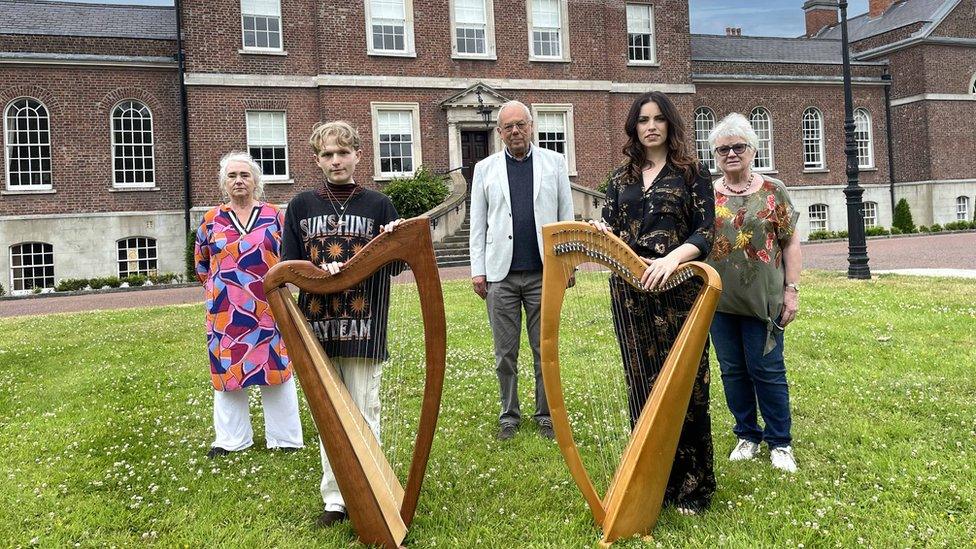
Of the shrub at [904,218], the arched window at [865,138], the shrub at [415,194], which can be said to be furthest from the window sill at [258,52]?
the shrub at [904,218]

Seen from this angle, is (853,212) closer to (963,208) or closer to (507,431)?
(507,431)

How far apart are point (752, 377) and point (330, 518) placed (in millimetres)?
→ 2492

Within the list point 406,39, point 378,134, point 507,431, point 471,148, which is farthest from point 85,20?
point 507,431

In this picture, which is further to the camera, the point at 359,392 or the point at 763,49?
the point at 763,49

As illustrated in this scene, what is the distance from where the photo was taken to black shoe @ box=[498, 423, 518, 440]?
491 cm

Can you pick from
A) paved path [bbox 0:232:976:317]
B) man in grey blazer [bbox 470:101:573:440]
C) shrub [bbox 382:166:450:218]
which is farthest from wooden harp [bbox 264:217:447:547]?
shrub [bbox 382:166:450:218]

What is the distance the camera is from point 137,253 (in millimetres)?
19938

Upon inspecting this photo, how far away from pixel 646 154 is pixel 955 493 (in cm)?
230

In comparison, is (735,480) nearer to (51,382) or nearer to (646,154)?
(646,154)

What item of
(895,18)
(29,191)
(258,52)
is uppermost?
(895,18)

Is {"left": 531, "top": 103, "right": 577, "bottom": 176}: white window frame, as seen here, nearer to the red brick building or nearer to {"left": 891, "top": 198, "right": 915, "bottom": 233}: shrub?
the red brick building

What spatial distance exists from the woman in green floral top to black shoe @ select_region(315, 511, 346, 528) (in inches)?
90.8

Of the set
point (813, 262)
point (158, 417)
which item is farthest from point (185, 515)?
point (813, 262)

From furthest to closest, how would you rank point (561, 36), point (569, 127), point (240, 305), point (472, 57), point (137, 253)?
point (569, 127), point (561, 36), point (472, 57), point (137, 253), point (240, 305)
